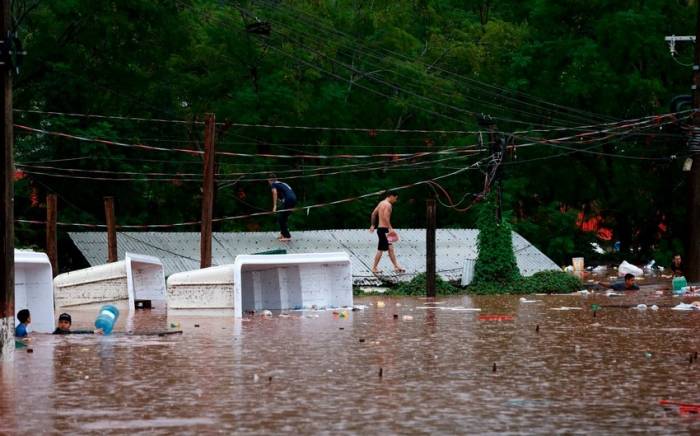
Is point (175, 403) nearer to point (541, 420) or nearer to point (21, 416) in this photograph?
point (21, 416)

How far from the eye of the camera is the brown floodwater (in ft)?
40.6

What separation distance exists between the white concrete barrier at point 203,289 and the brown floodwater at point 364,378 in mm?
2941

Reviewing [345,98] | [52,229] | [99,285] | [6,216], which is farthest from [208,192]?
[345,98]

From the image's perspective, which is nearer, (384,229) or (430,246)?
(430,246)

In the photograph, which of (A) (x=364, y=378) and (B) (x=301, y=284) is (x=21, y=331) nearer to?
(A) (x=364, y=378)

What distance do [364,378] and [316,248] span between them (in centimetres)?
2400

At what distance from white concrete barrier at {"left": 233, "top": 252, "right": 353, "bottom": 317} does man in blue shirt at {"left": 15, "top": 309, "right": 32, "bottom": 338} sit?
27.5ft

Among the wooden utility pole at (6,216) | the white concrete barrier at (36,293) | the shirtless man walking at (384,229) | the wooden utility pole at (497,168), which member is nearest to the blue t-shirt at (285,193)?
the shirtless man walking at (384,229)

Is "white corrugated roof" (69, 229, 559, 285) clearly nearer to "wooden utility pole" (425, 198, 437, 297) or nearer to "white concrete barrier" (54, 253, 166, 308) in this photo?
"wooden utility pole" (425, 198, 437, 297)

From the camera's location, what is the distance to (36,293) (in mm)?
23969

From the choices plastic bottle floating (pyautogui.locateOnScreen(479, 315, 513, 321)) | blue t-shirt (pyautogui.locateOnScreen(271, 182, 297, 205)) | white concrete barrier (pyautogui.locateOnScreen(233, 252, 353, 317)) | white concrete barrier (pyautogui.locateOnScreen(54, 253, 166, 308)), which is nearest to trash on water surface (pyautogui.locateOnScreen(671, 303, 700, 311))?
plastic bottle floating (pyautogui.locateOnScreen(479, 315, 513, 321))

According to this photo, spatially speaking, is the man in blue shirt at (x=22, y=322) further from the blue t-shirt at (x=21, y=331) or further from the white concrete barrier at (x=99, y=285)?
the white concrete barrier at (x=99, y=285)

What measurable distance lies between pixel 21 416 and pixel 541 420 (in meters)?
4.60

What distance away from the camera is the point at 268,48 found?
4869cm
